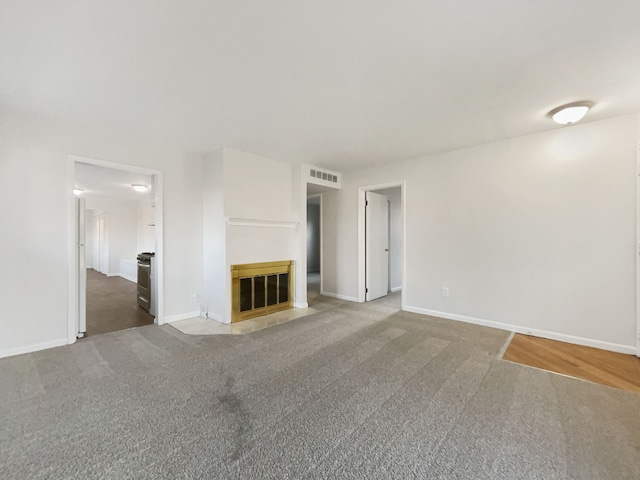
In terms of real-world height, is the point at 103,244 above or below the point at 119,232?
below

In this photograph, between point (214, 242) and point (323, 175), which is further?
point (323, 175)

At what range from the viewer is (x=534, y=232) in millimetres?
3352

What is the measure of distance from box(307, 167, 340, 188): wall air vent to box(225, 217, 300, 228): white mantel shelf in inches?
34.1

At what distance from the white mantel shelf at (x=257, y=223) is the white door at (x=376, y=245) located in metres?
1.45

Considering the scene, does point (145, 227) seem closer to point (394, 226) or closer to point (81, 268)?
point (81, 268)

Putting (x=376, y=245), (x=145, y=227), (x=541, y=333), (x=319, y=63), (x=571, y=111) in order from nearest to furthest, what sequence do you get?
(x=319, y=63)
(x=571, y=111)
(x=541, y=333)
(x=376, y=245)
(x=145, y=227)

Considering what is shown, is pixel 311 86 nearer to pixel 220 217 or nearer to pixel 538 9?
pixel 538 9

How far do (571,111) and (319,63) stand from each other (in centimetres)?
249

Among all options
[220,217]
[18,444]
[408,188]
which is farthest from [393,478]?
[408,188]

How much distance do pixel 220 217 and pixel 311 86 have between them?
2.29 metres

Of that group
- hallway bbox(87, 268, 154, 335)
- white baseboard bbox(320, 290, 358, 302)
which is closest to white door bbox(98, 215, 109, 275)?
hallway bbox(87, 268, 154, 335)

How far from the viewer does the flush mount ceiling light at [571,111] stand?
2.59 meters

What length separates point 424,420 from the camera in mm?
1758

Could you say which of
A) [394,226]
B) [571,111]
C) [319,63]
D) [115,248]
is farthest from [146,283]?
[571,111]
